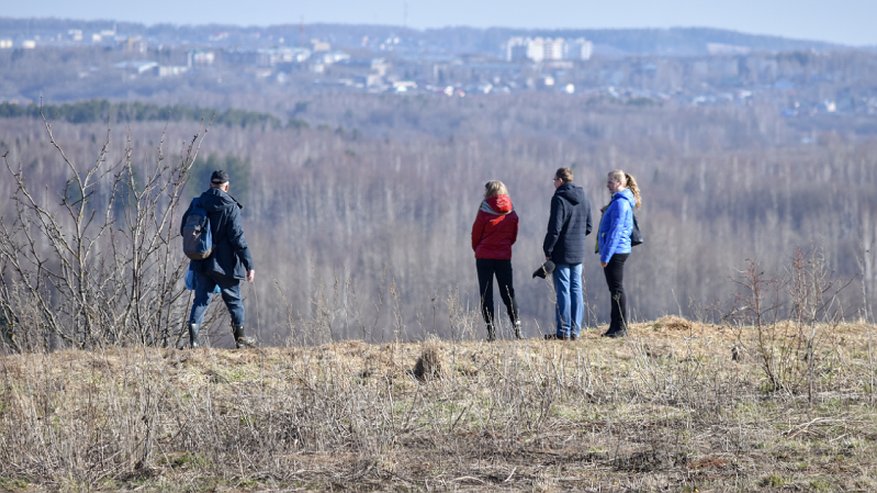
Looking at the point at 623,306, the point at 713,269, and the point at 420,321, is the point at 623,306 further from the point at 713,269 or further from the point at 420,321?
the point at 713,269

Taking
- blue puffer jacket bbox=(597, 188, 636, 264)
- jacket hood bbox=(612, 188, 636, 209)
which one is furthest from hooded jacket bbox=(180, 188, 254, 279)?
jacket hood bbox=(612, 188, 636, 209)

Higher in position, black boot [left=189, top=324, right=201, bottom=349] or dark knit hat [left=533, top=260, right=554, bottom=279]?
dark knit hat [left=533, top=260, right=554, bottom=279]

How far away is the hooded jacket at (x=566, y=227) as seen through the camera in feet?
33.5

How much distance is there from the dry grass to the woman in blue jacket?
1102mm

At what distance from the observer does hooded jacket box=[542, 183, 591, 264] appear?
10.2m

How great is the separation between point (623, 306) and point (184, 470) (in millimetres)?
4670

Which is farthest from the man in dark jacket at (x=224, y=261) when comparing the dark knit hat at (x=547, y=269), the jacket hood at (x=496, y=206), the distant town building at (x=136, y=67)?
the distant town building at (x=136, y=67)

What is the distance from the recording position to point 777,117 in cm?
17612

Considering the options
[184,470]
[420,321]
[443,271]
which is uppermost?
[420,321]

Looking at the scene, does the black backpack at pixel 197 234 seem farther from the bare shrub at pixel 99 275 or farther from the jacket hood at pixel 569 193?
the jacket hood at pixel 569 193

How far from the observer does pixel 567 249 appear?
10281 mm

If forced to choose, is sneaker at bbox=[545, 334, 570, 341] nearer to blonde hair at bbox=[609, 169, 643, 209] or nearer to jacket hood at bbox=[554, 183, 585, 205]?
jacket hood at bbox=[554, 183, 585, 205]

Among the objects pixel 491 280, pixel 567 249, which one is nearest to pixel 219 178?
pixel 491 280

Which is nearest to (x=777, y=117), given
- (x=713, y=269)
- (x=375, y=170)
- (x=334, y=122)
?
(x=334, y=122)
